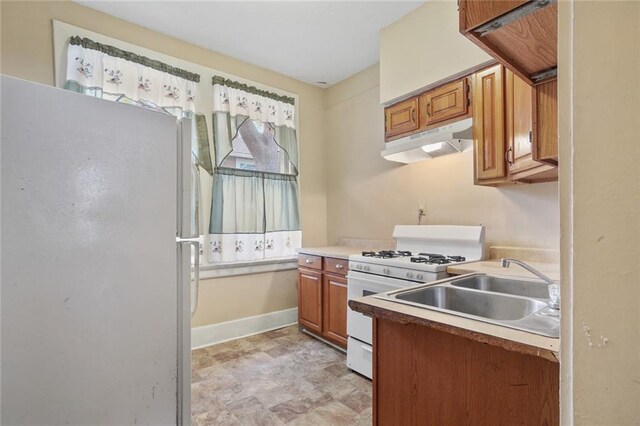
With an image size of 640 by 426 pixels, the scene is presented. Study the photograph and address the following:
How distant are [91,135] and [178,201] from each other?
1.41 feet

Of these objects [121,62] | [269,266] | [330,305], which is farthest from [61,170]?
[269,266]

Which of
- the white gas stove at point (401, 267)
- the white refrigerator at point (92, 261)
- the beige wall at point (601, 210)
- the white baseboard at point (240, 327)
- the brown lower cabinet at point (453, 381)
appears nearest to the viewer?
the beige wall at point (601, 210)

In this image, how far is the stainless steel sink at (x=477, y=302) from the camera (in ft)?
4.53

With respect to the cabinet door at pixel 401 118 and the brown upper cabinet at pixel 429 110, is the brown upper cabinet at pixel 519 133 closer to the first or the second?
the brown upper cabinet at pixel 429 110

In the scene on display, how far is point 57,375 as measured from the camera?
116cm

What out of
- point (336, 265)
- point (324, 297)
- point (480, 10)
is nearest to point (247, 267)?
point (324, 297)

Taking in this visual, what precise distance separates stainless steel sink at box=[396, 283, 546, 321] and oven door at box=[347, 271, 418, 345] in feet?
2.35

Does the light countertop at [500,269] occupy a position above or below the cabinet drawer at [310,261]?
above

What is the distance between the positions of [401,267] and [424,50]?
164cm

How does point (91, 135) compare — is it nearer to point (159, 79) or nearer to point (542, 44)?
point (542, 44)

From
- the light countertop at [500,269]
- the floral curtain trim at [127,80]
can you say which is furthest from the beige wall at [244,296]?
the light countertop at [500,269]

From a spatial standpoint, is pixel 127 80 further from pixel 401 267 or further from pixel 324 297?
pixel 401 267

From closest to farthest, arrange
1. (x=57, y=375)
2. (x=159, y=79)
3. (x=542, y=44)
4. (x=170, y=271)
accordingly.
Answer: (x=542, y=44)
(x=57, y=375)
(x=170, y=271)
(x=159, y=79)

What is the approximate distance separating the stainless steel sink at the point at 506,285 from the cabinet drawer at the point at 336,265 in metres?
1.19
